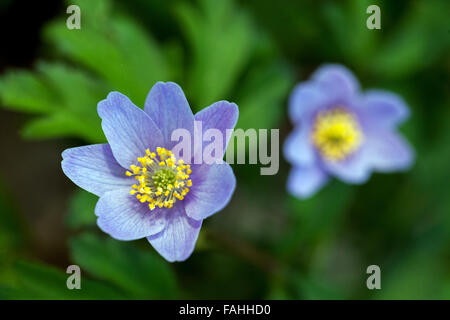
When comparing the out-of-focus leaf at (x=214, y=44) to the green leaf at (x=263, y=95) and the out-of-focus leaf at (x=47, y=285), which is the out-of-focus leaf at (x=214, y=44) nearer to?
the green leaf at (x=263, y=95)

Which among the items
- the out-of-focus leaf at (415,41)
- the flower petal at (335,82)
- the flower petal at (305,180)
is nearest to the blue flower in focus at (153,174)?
the flower petal at (305,180)

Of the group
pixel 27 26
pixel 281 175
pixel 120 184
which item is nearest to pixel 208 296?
pixel 281 175

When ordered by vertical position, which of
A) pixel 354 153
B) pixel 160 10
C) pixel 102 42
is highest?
pixel 160 10

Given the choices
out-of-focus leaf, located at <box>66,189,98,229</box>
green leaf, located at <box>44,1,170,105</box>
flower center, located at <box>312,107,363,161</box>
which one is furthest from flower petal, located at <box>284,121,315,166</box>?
out-of-focus leaf, located at <box>66,189,98,229</box>

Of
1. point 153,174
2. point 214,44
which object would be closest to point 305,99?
point 214,44

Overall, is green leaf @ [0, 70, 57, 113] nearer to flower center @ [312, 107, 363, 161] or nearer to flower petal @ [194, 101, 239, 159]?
flower petal @ [194, 101, 239, 159]
